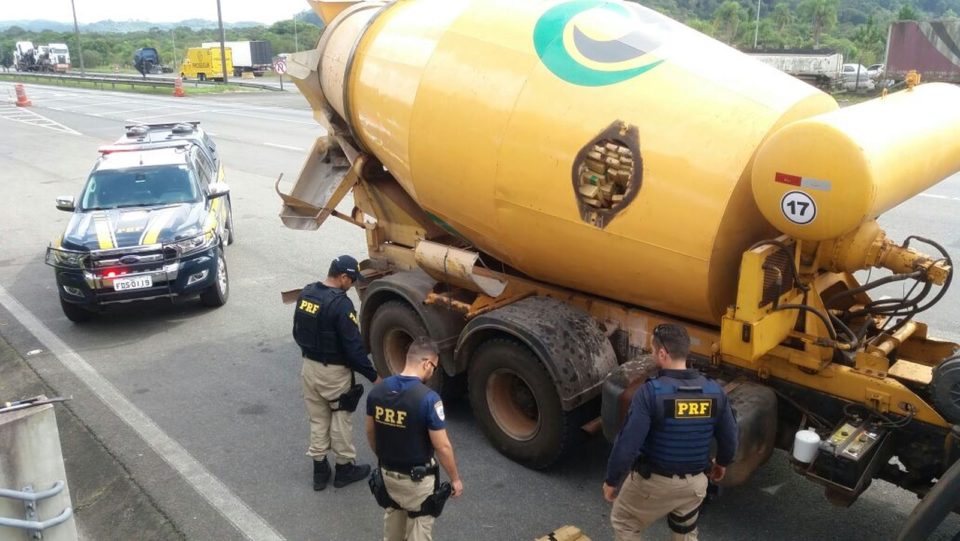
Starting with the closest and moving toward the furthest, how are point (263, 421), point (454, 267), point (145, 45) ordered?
point (454, 267), point (263, 421), point (145, 45)

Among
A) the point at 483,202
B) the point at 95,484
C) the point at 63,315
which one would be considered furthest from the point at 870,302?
the point at 63,315

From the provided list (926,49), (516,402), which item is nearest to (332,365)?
(516,402)

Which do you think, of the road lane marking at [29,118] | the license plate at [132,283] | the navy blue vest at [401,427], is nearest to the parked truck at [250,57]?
the road lane marking at [29,118]

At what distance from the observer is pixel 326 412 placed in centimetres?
546

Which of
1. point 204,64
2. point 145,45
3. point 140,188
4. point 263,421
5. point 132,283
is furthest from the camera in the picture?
point 145,45

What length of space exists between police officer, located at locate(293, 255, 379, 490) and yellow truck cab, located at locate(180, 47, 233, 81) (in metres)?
57.8

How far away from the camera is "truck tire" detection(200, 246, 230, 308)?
923 centimetres

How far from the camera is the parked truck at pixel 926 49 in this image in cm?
3066

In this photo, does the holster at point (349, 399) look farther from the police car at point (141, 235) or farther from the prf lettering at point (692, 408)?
the police car at point (141, 235)

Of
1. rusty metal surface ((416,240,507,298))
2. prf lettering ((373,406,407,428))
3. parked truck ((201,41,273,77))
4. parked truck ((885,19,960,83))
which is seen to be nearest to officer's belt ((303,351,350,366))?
rusty metal surface ((416,240,507,298))

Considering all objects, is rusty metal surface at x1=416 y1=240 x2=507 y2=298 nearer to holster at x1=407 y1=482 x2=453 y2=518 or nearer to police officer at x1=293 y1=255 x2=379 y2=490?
police officer at x1=293 y1=255 x2=379 y2=490

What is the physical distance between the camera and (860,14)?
4242 inches

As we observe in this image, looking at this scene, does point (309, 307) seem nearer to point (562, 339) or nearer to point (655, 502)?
point (562, 339)

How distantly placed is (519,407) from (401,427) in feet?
6.77
